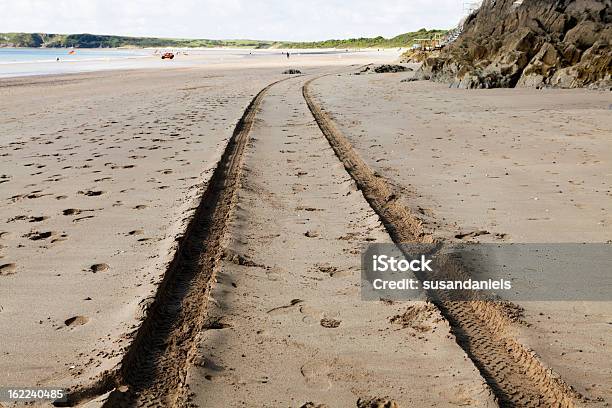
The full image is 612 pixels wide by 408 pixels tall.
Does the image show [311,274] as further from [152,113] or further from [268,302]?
[152,113]

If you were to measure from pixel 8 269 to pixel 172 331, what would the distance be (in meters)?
1.62

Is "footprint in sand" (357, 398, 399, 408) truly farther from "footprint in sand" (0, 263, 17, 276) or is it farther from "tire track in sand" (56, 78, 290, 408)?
"footprint in sand" (0, 263, 17, 276)

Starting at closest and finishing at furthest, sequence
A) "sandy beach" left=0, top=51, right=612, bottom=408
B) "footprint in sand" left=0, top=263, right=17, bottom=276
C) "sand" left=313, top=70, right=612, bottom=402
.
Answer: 1. "sandy beach" left=0, top=51, right=612, bottom=408
2. "sand" left=313, top=70, right=612, bottom=402
3. "footprint in sand" left=0, top=263, right=17, bottom=276

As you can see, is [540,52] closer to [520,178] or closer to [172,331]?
[520,178]

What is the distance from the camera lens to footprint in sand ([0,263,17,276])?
3.81 m

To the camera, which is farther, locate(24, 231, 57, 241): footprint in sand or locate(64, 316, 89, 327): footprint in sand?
locate(24, 231, 57, 241): footprint in sand

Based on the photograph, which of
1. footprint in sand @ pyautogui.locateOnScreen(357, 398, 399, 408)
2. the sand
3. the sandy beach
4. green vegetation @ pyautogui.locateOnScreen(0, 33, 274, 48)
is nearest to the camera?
footprint in sand @ pyautogui.locateOnScreen(357, 398, 399, 408)

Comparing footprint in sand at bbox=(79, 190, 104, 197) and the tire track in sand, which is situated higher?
the tire track in sand

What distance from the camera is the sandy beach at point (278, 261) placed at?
2.57 metres

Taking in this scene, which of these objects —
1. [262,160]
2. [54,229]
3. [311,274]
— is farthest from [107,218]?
[262,160]

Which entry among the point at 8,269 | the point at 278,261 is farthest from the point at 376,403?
the point at 8,269

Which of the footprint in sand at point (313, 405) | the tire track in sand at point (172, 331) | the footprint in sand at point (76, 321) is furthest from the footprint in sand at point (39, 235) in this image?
the footprint in sand at point (313, 405)

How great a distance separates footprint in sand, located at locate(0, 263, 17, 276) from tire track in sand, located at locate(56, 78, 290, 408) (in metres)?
1.10

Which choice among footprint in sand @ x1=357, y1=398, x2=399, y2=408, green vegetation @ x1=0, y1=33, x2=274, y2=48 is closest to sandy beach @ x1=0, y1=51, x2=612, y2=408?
footprint in sand @ x1=357, y1=398, x2=399, y2=408
